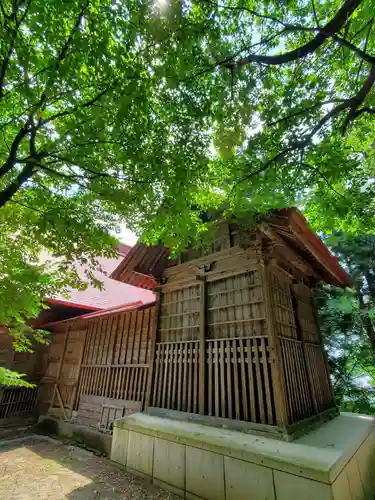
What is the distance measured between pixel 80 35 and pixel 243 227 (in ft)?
11.4

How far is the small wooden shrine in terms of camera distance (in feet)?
13.4

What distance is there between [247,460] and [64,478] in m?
3.81

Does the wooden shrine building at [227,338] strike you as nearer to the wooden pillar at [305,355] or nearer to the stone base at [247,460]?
the wooden pillar at [305,355]

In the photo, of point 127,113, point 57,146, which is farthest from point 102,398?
point 127,113

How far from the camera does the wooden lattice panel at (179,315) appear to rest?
5.30 m

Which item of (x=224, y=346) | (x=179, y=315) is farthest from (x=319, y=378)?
(x=179, y=315)

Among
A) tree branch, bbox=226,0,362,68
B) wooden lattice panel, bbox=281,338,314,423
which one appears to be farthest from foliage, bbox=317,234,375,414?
tree branch, bbox=226,0,362,68

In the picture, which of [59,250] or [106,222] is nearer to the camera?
[59,250]

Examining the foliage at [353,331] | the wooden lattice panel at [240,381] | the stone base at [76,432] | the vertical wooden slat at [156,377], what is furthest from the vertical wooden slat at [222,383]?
the foliage at [353,331]

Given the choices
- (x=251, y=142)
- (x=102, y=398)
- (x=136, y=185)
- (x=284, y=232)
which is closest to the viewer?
(x=136, y=185)

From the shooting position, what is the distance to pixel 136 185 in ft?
10.2

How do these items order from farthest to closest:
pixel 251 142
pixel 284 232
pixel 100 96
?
pixel 284 232, pixel 251 142, pixel 100 96

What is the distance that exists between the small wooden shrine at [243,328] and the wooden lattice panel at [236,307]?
0.06 feet

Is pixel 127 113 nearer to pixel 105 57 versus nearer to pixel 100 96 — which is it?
pixel 100 96
